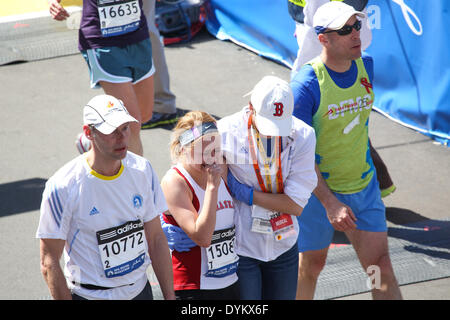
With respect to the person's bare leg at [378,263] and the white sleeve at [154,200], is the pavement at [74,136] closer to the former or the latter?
the person's bare leg at [378,263]

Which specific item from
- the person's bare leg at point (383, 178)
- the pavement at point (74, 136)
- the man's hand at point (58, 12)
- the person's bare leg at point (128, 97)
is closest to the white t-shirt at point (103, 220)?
the pavement at point (74, 136)

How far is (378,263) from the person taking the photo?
3.92 m

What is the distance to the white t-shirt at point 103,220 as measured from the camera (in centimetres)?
302

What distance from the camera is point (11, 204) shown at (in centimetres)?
570

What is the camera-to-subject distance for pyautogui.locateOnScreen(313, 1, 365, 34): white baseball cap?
3842 mm

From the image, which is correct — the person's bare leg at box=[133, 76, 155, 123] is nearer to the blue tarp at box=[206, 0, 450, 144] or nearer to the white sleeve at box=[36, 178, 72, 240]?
the white sleeve at box=[36, 178, 72, 240]

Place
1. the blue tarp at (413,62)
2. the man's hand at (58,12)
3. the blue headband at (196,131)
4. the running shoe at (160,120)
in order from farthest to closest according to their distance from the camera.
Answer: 1. the running shoe at (160,120)
2. the blue tarp at (413,62)
3. the man's hand at (58,12)
4. the blue headband at (196,131)

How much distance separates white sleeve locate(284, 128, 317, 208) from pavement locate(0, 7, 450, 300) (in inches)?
52.7

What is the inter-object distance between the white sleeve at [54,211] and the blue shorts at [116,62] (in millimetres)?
2300

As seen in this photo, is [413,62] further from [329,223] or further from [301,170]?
[301,170]

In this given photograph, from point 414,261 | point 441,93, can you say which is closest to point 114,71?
point 414,261

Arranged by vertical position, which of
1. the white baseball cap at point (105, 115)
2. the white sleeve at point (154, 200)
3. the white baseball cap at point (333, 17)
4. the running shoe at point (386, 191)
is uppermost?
the white baseball cap at point (333, 17)

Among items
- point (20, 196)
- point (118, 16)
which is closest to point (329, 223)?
point (118, 16)
